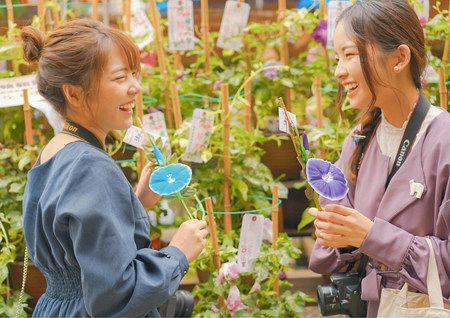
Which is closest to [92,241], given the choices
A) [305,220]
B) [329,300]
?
[329,300]

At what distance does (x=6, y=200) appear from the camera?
278cm

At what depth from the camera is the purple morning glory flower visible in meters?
1.53

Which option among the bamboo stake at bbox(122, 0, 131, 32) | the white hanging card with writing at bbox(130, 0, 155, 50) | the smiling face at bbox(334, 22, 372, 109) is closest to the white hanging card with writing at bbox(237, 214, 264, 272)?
the smiling face at bbox(334, 22, 372, 109)

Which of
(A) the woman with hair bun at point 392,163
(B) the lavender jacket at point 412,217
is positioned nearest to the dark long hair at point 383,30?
(A) the woman with hair bun at point 392,163

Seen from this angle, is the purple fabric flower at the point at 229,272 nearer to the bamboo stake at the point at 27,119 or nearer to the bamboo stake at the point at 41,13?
the bamboo stake at the point at 27,119

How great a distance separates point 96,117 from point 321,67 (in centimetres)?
176

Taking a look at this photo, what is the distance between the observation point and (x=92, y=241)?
142cm

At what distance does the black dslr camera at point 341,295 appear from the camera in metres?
1.89

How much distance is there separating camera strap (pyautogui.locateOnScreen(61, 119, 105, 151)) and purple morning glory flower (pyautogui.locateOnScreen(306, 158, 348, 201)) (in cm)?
48

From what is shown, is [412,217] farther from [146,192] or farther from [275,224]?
[275,224]

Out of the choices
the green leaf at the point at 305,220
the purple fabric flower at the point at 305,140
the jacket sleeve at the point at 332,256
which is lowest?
the green leaf at the point at 305,220

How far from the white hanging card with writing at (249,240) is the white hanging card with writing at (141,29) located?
1.00 metres

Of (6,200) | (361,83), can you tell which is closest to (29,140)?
(6,200)

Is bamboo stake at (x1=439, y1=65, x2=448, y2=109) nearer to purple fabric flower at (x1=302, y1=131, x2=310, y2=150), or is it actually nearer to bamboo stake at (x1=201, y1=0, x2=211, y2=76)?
bamboo stake at (x1=201, y1=0, x2=211, y2=76)
